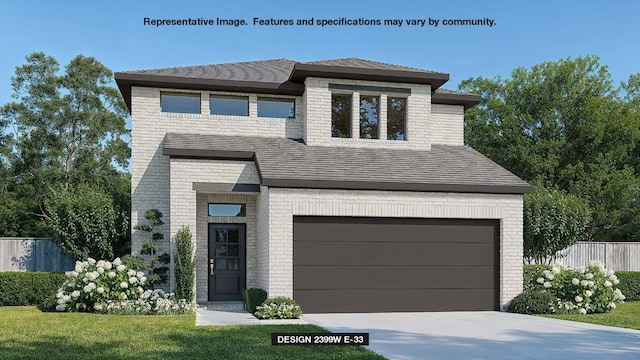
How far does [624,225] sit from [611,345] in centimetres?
2630

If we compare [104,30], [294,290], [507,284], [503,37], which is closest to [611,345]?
[507,284]

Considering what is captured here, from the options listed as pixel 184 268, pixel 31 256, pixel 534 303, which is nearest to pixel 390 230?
pixel 534 303

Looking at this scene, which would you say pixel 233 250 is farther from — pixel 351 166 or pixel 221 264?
pixel 351 166

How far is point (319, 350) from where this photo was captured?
9117 millimetres

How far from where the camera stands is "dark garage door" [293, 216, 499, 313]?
15031 millimetres

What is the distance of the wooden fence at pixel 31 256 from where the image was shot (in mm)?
19438

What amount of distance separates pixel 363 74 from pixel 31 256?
12.0 metres

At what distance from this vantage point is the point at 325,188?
1506 cm

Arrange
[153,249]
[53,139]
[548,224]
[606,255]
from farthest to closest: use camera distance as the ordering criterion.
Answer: [53,139], [606,255], [548,224], [153,249]

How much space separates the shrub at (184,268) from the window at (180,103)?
13.6ft

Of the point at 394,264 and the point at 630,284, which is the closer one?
the point at 394,264

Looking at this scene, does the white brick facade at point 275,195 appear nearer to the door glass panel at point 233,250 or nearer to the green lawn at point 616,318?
the door glass panel at point 233,250

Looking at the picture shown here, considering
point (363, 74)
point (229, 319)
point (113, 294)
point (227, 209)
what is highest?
point (363, 74)

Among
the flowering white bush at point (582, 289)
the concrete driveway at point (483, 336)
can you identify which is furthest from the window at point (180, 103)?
the flowering white bush at point (582, 289)
